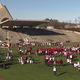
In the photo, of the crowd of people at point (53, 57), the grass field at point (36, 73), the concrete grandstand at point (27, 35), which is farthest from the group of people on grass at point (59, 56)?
the concrete grandstand at point (27, 35)

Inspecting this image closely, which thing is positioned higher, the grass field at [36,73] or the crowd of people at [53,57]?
the crowd of people at [53,57]

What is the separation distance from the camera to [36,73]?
107 feet

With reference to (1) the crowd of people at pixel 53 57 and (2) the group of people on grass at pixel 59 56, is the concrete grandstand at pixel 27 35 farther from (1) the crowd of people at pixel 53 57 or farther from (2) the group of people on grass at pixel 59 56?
(2) the group of people on grass at pixel 59 56

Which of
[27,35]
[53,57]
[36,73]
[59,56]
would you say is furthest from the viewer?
[27,35]

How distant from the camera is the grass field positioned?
30344 mm

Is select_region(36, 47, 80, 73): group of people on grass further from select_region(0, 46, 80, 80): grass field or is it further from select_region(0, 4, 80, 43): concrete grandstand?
select_region(0, 4, 80, 43): concrete grandstand

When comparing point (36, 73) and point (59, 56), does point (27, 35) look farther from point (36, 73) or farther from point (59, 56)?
point (36, 73)

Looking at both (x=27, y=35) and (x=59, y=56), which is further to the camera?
(x=27, y=35)

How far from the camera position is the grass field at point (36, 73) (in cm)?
3034

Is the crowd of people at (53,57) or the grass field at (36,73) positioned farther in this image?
the crowd of people at (53,57)

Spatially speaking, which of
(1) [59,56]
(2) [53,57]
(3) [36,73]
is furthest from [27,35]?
(3) [36,73]

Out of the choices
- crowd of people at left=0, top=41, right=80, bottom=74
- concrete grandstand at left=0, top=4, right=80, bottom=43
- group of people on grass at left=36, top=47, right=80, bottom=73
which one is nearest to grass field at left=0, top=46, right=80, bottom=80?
crowd of people at left=0, top=41, right=80, bottom=74

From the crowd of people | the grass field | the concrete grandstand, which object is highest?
the concrete grandstand

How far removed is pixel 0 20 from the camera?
101 m
